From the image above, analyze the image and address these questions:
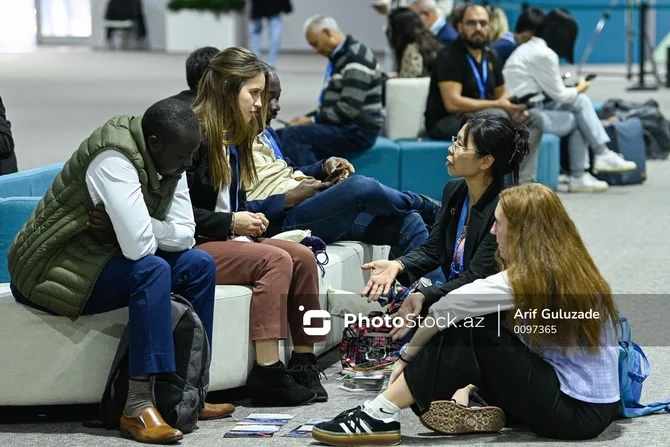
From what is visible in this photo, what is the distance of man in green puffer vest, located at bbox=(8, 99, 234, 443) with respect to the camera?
3.69m

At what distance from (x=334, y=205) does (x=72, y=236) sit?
4.53 feet

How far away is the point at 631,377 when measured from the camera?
392cm

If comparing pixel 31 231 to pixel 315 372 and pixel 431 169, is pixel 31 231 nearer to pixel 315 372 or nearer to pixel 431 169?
pixel 315 372

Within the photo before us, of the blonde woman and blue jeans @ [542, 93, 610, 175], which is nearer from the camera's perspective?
the blonde woman

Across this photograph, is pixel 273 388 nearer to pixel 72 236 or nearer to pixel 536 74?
pixel 72 236

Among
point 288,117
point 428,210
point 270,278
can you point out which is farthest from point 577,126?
point 270,278

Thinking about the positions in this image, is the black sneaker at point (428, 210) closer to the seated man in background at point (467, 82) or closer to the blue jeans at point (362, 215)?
the blue jeans at point (362, 215)

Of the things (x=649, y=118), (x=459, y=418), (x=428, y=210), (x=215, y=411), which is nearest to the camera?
(x=459, y=418)

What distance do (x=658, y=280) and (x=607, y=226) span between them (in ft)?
5.23

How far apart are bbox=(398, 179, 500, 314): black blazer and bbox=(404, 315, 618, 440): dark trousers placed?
352mm

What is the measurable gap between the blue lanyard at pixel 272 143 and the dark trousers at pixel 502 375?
5.46 ft

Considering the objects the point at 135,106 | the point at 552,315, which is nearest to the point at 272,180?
the point at 552,315

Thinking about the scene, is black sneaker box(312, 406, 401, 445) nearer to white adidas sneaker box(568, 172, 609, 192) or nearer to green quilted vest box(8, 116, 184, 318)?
green quilted vest box(8, 116, 184, 318)

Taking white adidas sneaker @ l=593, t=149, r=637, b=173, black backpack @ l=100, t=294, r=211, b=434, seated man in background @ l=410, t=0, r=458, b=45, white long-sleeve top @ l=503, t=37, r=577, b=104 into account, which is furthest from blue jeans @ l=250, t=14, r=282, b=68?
black backpack @ l=100, t=294, r=211, b=434
